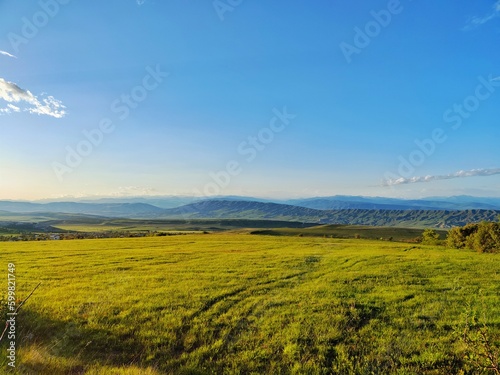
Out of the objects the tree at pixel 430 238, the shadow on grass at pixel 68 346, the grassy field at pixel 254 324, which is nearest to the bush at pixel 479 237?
the tree at pixel 430 238

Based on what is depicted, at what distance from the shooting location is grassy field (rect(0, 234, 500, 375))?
10133 mm

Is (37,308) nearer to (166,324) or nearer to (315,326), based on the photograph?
(166,324)

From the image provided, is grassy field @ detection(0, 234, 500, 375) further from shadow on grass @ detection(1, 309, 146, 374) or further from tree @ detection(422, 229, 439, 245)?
tree @ detection(422, 229, 439, 245)

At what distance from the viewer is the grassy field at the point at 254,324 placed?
10.1 m

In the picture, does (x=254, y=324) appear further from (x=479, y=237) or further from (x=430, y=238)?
(x=430, y=238)

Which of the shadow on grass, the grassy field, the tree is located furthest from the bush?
the shadow on grass

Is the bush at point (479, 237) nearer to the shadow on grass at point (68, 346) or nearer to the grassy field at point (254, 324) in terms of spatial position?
the grassy field at point (254, 324)

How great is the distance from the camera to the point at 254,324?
13.6 meters

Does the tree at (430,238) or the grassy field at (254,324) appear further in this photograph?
the tree at (430,238)

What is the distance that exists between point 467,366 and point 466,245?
67499mm

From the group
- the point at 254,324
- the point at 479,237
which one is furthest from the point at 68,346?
the point at 479,237

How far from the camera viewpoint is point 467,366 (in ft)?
33.4

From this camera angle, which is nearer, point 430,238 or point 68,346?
point 68,346

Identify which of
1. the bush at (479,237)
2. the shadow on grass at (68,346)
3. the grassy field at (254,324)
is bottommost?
the bush at (479,237)
